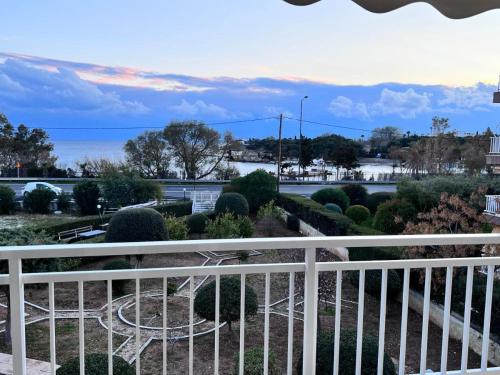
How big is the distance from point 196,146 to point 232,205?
528 inches

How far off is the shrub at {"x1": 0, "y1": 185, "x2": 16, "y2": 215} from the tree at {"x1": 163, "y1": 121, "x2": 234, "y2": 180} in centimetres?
962

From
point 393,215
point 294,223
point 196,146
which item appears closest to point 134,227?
point 294,223

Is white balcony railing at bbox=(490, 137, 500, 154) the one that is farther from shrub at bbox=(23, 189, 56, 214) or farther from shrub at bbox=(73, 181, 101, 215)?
shrub at bbox=(23, 189, 56, 214)

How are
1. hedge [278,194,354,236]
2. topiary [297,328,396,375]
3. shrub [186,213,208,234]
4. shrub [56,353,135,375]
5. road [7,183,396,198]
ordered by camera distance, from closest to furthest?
shrub [56,353,135,375] < topiary [297,328,396,375] < hedge [278,194,354,236] < shrub [186,213,208,234] < road [7,183,396,198]

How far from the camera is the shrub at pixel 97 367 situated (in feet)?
7.22

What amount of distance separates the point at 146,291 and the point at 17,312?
19.8 feet

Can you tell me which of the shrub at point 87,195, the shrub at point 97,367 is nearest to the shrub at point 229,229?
the shrub at point 97,367

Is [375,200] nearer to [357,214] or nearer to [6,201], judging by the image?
[357,214]

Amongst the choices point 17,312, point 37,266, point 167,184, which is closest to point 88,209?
point 167,184

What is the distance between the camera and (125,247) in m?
1.39

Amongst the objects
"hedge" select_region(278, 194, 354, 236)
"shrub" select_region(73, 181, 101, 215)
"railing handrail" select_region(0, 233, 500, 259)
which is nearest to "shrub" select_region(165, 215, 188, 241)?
"hedge" select_region(278, 194, 354, 236)

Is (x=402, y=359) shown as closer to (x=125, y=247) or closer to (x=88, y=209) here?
(x=125, y=247)

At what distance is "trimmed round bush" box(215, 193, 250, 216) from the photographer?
42.8 feet

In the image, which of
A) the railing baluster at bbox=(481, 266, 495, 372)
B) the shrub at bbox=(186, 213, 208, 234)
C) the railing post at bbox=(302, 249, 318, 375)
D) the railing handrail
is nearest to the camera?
the railing handrail
